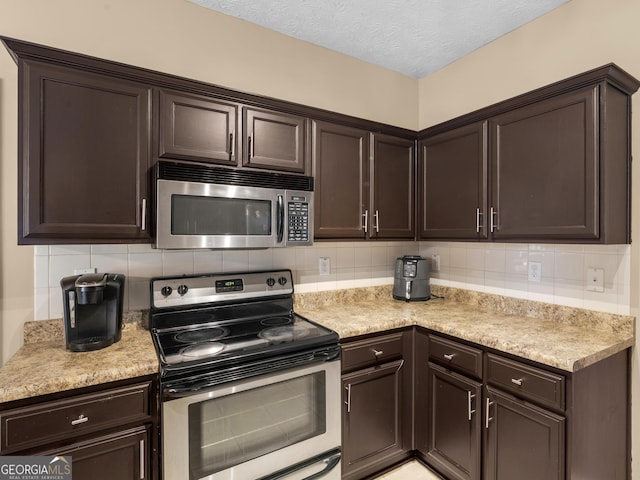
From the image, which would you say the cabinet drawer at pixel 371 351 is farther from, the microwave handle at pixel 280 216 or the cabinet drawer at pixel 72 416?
the cabinet drawer at pixel 72 416

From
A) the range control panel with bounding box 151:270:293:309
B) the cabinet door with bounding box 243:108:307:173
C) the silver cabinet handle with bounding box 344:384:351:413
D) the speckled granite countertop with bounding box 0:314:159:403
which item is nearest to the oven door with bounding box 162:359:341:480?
the silver cabinet handle with bounding box 344:384:351:413

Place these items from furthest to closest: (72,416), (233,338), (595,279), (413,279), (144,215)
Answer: (413,279) < (595,279) < (233,338) < (144,215) < (72,416)

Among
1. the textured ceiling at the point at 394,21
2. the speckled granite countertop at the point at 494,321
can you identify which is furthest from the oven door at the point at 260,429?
the textured ceiling at the point at 394,21

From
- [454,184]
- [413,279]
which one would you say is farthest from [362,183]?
[413,279]

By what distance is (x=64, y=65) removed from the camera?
145 cm

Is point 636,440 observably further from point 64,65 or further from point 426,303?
point 64,65

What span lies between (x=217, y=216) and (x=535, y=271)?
1.92 m

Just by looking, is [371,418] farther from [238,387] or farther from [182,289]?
[182,289]

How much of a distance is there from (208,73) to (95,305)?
1.45 m

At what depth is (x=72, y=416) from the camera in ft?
4.08

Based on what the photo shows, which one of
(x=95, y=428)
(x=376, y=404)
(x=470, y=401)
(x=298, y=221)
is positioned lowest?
(x=376, y=404)

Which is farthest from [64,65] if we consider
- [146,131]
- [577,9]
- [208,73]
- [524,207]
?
[577,9]

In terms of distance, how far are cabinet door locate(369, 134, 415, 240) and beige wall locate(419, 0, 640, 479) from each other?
0.60 metres

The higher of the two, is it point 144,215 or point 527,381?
point 144,215
